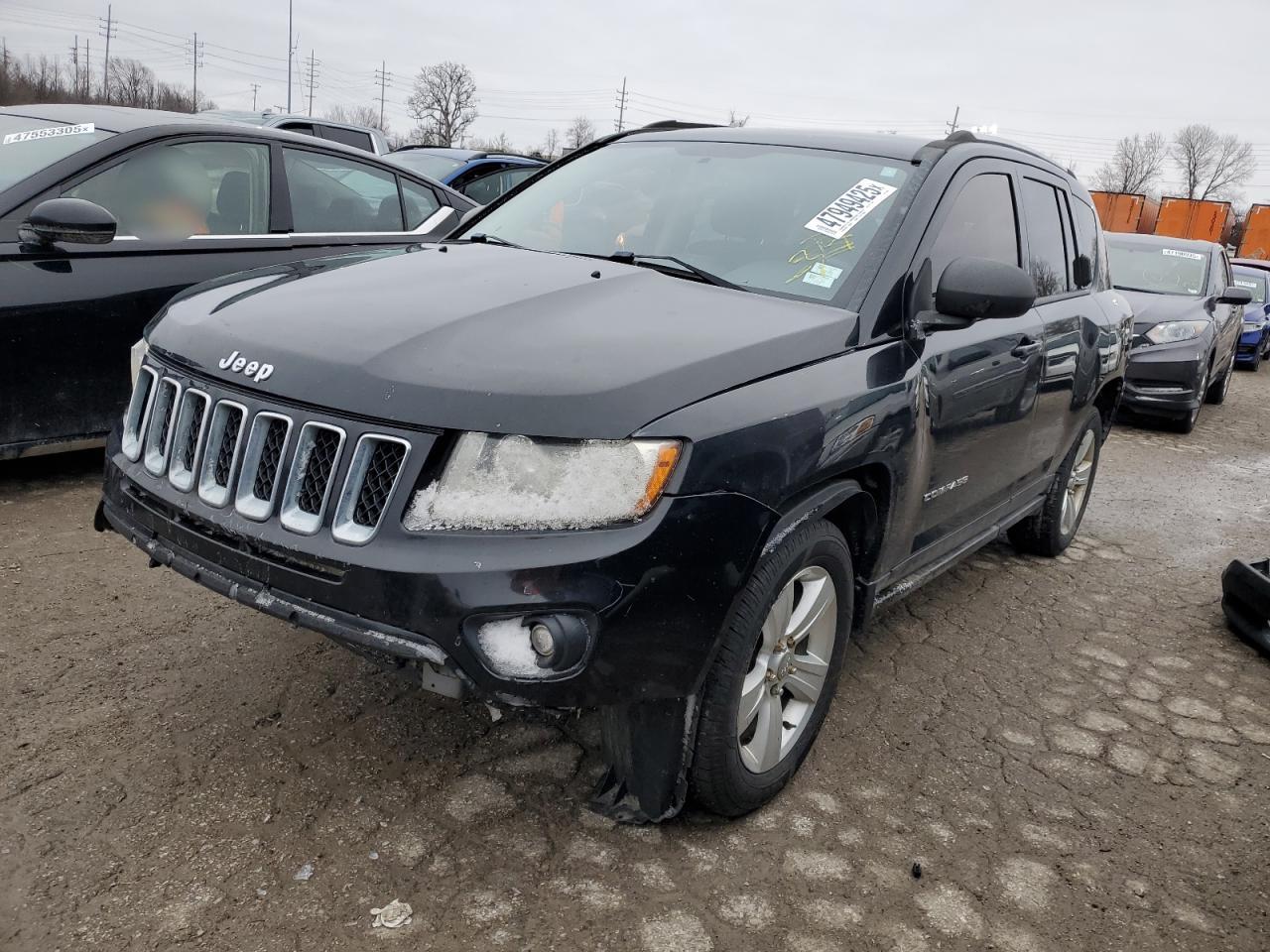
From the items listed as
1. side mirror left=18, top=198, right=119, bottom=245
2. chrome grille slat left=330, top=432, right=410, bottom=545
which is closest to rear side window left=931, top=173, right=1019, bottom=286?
chrome grille slat left=330, top=432, right=410, bottom=545

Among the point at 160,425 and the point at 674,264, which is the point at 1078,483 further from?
the point at 160,425

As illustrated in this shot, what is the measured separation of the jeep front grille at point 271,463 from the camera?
2156 mm

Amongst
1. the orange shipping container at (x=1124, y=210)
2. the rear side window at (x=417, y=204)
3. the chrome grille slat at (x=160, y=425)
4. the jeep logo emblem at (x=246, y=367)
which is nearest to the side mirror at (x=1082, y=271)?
the rear side window at (x=417, y=204)

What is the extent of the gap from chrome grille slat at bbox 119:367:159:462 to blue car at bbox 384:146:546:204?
731cm

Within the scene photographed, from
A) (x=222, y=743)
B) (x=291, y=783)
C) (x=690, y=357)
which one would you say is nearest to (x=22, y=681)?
(x=222, y=743)

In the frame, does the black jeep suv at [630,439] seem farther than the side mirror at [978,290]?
No

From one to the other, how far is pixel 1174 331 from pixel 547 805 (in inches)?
341

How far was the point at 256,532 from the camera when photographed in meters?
2.24

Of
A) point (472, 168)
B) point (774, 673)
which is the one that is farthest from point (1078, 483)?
point (472, 168)

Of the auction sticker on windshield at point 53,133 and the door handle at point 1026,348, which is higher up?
the auction sticker on windshield at point 53,133

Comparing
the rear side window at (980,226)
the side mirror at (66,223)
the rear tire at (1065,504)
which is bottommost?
the rear tire at (1065,504)

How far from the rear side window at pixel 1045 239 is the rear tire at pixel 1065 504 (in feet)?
2.84

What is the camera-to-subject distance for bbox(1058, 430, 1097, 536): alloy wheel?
16.5 ft

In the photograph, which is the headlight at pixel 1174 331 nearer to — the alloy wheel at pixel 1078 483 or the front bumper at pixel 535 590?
the alloy wheel at pixel 1078 483
